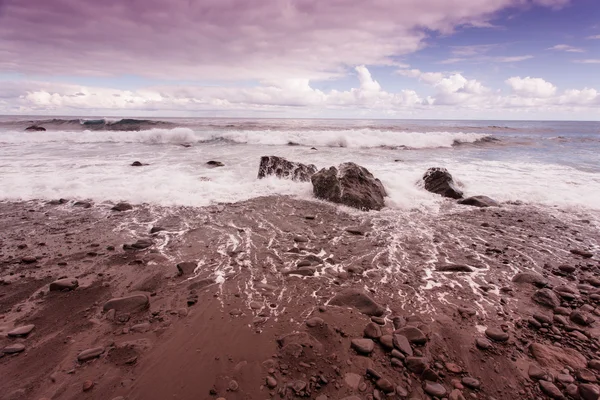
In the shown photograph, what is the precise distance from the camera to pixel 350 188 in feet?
30.4

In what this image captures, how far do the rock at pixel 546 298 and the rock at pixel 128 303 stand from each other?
625 cm

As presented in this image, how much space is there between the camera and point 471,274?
5270 millimetres

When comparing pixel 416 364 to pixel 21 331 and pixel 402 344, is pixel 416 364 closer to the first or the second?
pixel 402 344

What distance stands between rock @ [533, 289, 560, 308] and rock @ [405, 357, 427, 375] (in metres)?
2.69

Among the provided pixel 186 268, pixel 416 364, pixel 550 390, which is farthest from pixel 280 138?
pixel 550 390

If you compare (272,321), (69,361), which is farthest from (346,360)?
(69,361)

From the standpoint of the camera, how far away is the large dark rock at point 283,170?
12031 mm

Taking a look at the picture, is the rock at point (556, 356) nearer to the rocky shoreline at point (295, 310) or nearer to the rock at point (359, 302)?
the rocky shoreline at point (295, 310)

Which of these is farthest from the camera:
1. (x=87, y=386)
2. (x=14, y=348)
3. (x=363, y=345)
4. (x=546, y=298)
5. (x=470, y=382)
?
(x=546, y=298)

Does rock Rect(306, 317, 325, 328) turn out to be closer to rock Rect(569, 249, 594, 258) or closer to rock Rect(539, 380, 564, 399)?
rock Rect(539, 380, 564, 399)

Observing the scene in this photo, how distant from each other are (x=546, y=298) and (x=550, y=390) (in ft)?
6.62

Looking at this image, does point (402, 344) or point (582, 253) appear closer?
point (402, 344)

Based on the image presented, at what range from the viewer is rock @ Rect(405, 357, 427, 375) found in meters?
3.21

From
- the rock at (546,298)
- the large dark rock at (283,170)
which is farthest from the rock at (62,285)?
the large dark rock at (283,170)
